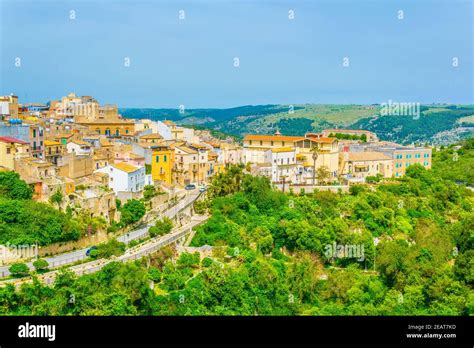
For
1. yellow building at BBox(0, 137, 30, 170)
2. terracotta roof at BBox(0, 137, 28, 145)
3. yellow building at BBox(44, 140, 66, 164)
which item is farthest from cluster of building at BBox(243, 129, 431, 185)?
yellow building at BBox(0, 137, 30, 170)

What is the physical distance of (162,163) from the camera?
60.3 feet

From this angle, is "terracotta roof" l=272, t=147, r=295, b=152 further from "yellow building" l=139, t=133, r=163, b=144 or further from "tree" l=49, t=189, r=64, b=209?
"tree" l=49, t=189, r=64, b=209

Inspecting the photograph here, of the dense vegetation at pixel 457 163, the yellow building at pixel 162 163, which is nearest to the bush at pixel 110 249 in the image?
the yellow building at pixel 162 163

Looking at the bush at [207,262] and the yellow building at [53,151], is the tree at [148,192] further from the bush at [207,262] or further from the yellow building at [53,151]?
the bush at [207,262]

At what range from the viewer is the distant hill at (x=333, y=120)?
184ft

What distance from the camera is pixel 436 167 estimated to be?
1034 inches

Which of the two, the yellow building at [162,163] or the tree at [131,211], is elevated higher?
the yellow building at [162,163]

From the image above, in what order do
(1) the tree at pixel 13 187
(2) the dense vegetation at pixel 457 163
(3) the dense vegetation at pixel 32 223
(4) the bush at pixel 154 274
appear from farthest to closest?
(2) the dense vegetation at pixel 457 163, (1) the tree at pixel 13 187, (3) the dense vegetation at pixel 32 223, (4) the bush at pixel 154 274

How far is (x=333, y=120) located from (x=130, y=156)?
176 feet

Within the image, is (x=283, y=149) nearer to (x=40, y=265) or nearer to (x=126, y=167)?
(x=126, y=167)

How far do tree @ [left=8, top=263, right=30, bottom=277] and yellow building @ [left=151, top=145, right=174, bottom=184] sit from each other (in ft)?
24.4

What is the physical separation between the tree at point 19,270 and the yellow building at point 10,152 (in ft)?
14.1

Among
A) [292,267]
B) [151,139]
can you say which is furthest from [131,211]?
[151,139]

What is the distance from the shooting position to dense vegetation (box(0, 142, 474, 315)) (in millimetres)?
10227
